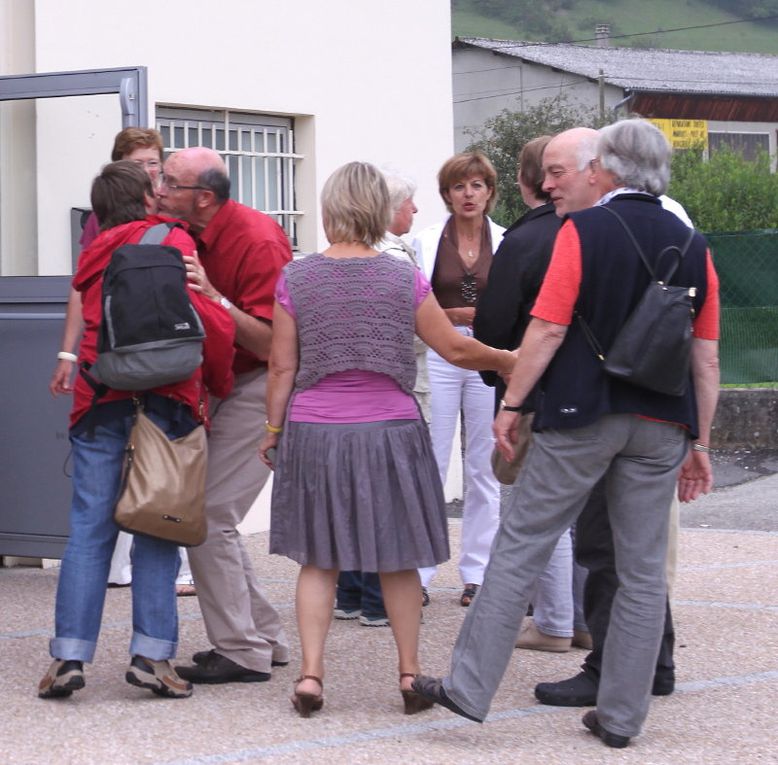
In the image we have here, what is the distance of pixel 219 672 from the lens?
5.46 m

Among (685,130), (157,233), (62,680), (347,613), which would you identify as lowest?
(347,613)

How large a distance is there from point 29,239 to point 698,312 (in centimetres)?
445

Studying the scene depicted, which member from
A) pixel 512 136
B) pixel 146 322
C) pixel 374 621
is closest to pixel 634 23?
pixel 512 136

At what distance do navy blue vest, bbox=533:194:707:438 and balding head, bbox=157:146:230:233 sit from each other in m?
1.45

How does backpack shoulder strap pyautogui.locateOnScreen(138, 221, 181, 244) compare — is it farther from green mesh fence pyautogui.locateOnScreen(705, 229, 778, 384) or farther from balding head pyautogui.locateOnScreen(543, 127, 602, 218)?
green mesh fence pyautogui.locateOnScreen(705, 229, 778, 384)

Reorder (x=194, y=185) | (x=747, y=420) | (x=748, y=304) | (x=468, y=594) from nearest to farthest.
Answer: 1. (x=194, y=185)
2. (x=468, y=594)
3. (x=747, y=420)
4. (x=748, y=304)

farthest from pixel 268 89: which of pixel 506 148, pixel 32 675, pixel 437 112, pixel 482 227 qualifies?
pixel 506 148

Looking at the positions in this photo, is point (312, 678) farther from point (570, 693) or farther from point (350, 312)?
point (350, 312)

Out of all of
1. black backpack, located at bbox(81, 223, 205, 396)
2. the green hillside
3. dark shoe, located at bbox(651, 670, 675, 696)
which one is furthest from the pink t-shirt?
the green hillside

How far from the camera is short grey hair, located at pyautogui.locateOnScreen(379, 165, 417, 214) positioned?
21.5 feet

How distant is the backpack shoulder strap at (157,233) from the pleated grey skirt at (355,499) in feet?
2.47

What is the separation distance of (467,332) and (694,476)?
208 cm

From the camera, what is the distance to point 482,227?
7.02 metres

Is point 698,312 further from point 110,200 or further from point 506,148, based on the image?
point 506,148
